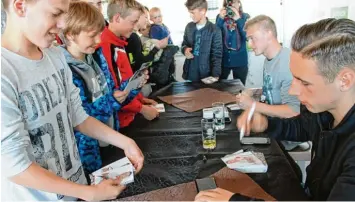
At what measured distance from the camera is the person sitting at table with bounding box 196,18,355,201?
2.93 ft

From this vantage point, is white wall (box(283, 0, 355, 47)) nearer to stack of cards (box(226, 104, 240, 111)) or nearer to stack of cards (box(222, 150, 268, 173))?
stack of cards (box(226, 104, 240, 111))

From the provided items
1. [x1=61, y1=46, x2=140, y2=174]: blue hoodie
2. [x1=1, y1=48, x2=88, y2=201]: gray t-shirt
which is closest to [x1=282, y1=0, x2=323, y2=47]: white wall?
[x1=61, y1=46, x2=140, y2=174]: blue hoodie

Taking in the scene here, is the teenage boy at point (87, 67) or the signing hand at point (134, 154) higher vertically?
the teenage boy at point (87, 67)

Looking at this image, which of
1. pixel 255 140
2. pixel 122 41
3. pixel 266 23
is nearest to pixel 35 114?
pixel 255 140

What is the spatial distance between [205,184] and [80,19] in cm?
90

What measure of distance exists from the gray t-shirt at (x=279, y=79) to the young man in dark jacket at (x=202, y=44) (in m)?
1.49

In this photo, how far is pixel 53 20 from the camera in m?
0.92

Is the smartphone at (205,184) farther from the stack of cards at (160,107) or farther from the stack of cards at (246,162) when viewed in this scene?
the stack of cards at (160,107)

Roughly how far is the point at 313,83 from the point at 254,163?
1.34 feet

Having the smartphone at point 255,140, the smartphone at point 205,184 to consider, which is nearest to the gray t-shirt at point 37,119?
the smartphone at point 205,184

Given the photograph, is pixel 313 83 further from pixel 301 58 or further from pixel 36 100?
pixel 36 100

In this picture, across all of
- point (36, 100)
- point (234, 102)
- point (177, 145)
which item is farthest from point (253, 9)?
point (36, 100)

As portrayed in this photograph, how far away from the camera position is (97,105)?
1.50 meters

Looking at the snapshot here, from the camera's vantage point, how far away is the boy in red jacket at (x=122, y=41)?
6.32 ft
